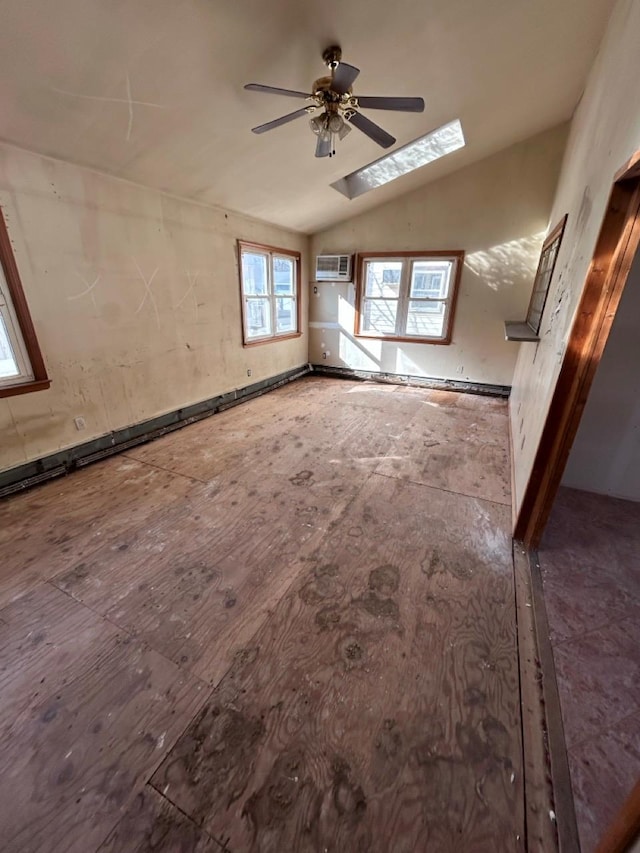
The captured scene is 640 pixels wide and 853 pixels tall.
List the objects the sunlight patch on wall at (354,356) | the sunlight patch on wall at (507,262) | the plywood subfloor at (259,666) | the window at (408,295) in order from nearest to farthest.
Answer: the plywood subfloor at (259,666), the sunlight patch on wall at (507,262), the window at (408,295), the sunlight patch on wall at (354,356)

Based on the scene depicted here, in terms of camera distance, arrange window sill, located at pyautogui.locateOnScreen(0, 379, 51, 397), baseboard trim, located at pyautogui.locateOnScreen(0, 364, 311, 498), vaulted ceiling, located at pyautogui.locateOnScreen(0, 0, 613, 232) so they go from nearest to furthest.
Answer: vaulted ceiling, located at pyautogui.locateOnScreen(0, 0, 613, 232) < window sill, located at pyautogui.locateOnScreen(0, 379, 51, 397) < baseboard trim, located at pyautogui.locateOnScreen(0, 364, 311, 498)

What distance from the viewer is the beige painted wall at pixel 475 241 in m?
4.24

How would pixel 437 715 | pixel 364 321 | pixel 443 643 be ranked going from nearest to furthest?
pixel 437 715 → pixel 443 643 → pixel 364 321

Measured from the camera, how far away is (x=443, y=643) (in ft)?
5.07

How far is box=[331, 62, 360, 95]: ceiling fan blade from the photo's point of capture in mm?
1792

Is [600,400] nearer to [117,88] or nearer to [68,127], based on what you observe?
[117,88]

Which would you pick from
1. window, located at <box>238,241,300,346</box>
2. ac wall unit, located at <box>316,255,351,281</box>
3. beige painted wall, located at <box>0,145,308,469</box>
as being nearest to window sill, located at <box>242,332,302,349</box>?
window, located at <box>238,241,300,346</box>

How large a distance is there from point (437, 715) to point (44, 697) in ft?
4.97

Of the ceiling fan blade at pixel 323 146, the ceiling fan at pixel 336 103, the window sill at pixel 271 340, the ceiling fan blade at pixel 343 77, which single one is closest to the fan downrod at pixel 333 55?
the ceiling fan at pixel 336 103

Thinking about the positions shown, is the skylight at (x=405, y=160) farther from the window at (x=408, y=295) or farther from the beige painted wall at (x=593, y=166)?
the beige painted wall at (x=593, y=166)

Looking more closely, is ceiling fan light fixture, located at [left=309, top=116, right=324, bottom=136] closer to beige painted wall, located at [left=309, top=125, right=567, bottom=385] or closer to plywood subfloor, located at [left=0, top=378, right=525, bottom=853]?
plywood subfloor, located at [left=0, top=378, right=525, bottom=853]

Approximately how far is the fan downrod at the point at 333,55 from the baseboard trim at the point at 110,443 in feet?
10.5

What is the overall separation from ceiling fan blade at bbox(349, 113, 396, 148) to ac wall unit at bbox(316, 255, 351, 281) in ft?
9.78

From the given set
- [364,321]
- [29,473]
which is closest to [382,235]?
[364,321]
